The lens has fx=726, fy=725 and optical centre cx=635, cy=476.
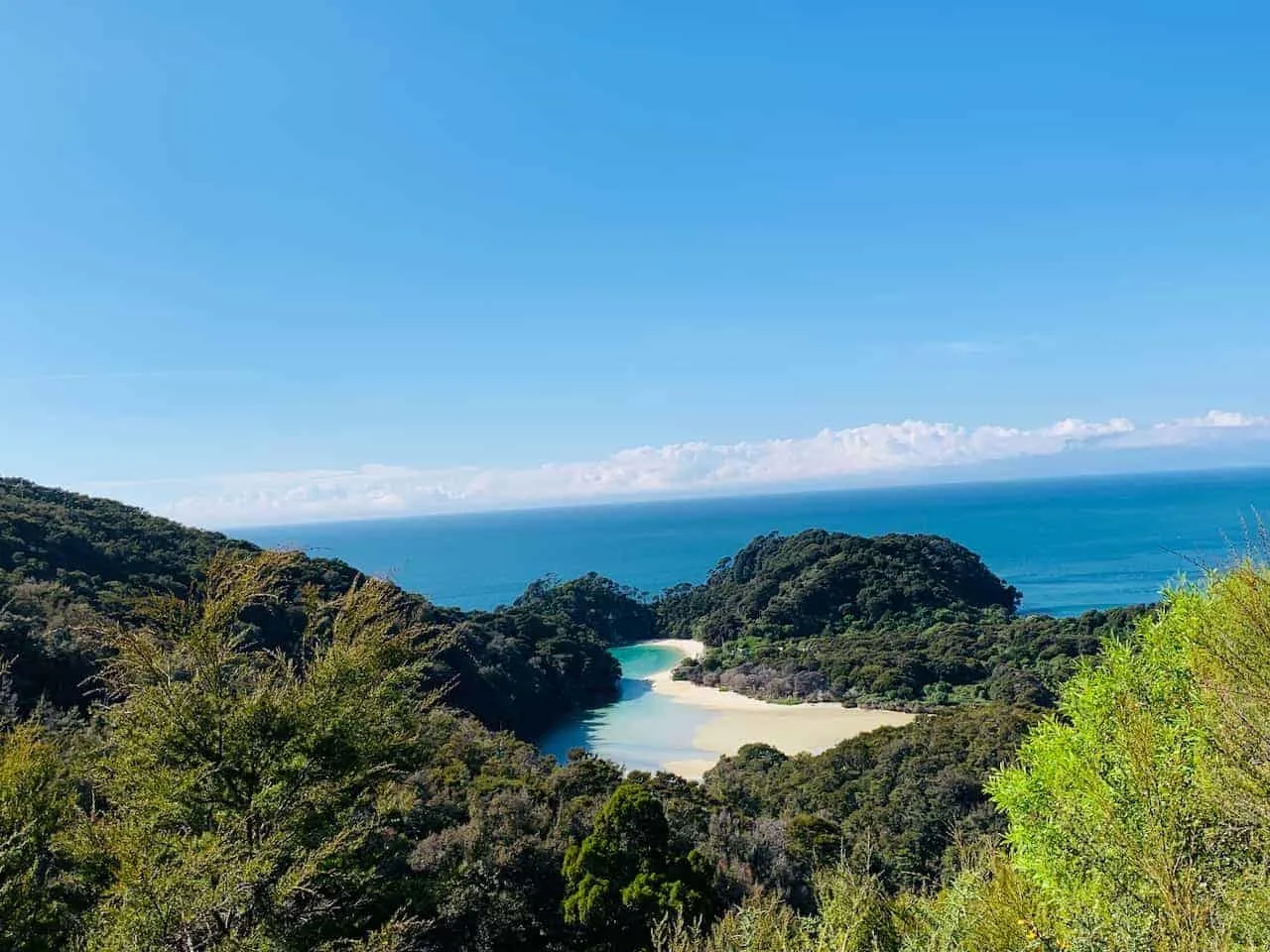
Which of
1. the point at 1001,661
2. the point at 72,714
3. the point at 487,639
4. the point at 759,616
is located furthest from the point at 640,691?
the point at 72,714

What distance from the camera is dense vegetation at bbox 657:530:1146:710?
3509 cm

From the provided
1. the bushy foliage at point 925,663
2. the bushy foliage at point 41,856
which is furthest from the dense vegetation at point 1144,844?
the bushy foliage at point 925,663

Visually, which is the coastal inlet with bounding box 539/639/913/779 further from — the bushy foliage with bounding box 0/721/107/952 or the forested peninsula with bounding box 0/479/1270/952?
the bushy foliage with bounding box 0/721/107/952

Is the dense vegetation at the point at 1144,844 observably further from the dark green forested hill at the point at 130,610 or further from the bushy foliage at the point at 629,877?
the dark green forested hill at the point at 130,610

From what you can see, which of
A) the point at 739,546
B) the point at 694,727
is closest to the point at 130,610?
the point at 694,727

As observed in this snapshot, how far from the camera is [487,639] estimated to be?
37.8m

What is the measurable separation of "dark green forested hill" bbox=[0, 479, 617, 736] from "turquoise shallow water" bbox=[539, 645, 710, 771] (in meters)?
1.64

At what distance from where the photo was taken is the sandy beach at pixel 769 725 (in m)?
29.0

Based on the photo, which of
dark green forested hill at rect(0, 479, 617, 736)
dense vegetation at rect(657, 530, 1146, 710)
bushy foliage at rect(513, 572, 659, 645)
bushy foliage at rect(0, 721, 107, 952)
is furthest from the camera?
bushy foliage at rect(513, 572, 659, 645)

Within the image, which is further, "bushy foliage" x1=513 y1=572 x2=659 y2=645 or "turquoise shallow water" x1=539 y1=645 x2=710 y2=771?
"bushy foliage" x1=513 y1=572 x2=659 y2=645

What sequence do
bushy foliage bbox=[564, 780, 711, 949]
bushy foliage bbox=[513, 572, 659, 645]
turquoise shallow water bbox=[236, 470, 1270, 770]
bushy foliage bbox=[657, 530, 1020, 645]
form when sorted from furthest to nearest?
1. bushy foliage bbox=[513, 572, 659, 645]
2. bushy foliage bbox=[657, 530, 1020, 645]
3. turquoise shallow water bbox=[236, 470, 1270, 770]
4. bushy foliage bbox=[564, 780, 711, 949]

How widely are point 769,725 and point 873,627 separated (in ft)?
55.8

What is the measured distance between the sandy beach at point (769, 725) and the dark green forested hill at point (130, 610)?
7.25 m

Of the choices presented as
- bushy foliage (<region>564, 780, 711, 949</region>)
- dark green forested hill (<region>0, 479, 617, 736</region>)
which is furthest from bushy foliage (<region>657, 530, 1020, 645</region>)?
bushy foliage (<region>564, 780, 711, 949</region>)
